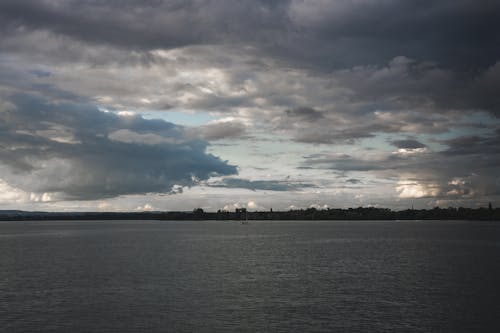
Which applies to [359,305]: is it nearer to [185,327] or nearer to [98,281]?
[185,327]

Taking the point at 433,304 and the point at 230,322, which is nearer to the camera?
the point at 230,322

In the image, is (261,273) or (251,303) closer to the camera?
(251,303)

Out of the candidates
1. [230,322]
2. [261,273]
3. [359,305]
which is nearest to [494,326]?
[359,305]

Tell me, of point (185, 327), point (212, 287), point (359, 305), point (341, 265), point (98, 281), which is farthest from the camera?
point (341, 265)

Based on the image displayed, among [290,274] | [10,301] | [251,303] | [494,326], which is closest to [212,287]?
[251,303]

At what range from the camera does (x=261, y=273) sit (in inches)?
2788

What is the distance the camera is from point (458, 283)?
201ft

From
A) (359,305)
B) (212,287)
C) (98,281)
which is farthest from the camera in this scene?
(98,281)

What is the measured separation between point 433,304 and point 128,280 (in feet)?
122

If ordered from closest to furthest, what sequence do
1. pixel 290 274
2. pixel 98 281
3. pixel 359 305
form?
pixel 359 305, pixel 98 281, pixel 290 274

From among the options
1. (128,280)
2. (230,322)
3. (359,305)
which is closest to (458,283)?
(359,305)

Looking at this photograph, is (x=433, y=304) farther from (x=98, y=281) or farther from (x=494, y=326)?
(x=98, y=281)

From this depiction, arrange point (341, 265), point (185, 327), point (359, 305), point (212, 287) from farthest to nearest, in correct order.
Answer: point (341, 265) < point (212, 287) < point (359, 305) < point (185, 327)

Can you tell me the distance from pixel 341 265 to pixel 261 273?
1726cm
